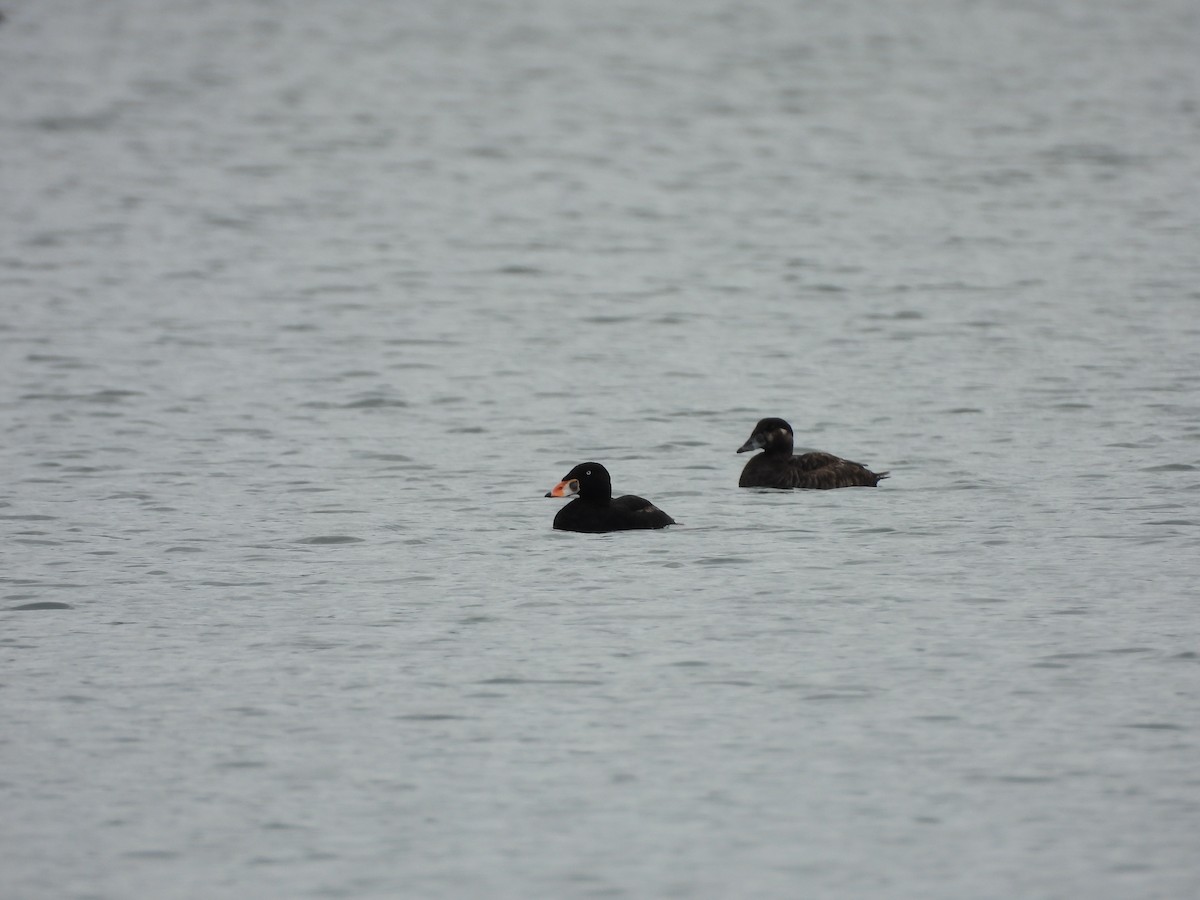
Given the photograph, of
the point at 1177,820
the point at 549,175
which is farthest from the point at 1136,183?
the point at 1177,820

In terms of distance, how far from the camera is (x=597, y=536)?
15.7m

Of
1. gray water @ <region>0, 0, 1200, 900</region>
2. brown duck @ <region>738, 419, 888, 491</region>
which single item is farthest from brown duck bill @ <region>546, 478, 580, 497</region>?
brown duck @ <region>738, 419, 888, 491</region>

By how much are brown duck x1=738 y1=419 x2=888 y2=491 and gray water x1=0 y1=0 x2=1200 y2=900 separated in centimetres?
21

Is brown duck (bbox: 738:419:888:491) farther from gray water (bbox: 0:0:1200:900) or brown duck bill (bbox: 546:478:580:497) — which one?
brown duck bill (bbox: 546:478:580:497)

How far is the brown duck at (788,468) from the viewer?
678 inches

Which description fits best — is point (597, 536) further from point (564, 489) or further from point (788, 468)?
point (788, 468)

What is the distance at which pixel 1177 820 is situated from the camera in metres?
9.91

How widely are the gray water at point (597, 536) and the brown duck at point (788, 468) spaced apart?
0.21 metres

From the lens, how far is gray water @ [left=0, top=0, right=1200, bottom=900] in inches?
392

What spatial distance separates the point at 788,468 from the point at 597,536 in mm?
2361

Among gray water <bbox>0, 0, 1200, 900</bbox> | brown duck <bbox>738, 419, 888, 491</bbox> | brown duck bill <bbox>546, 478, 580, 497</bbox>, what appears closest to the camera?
gray water <bbox>0, 0, 1200, 900</bbox>

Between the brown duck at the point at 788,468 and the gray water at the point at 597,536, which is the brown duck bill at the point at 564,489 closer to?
the gray water at the point at 597,536

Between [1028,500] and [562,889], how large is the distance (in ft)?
28.2

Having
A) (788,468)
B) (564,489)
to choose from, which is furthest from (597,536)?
(788,468)
